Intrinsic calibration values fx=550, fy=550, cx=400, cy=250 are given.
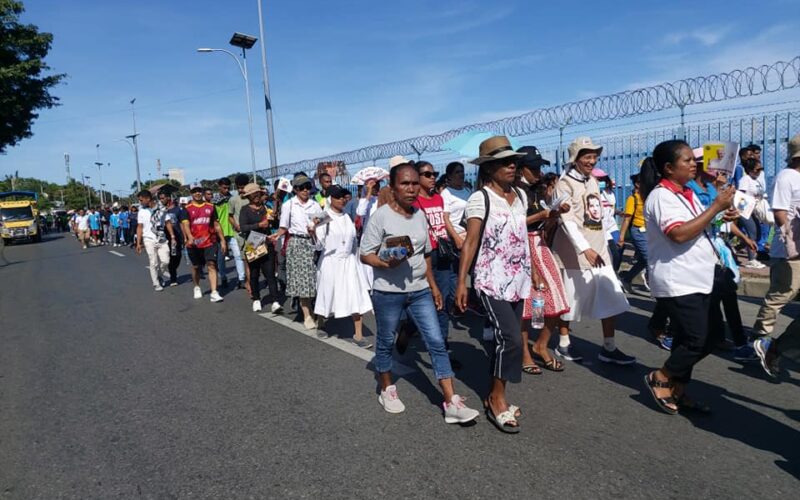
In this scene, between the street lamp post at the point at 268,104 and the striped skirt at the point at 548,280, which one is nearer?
the striped skirt at the point at 548,280

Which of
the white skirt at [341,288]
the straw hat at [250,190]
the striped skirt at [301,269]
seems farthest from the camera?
the straw hat at [250,190]

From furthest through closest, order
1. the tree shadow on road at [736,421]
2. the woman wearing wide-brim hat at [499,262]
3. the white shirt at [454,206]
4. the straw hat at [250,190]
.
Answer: the straw hat at [250,190], the white shirt at [454,206], the woman wearing wide-brim hat at [499,262], the tree shadow on road at [736,421]

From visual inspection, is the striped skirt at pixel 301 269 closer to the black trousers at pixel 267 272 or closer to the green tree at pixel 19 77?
the black trousers at pixel 267 272

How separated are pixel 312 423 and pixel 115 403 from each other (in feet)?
5.68

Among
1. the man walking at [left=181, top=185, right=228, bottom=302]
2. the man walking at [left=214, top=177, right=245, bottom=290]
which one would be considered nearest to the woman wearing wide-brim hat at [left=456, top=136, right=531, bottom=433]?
the man walking at [left=181, top=185, right=228, bottom=302]

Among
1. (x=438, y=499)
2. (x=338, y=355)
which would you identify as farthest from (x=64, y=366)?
(x=438, y=499)

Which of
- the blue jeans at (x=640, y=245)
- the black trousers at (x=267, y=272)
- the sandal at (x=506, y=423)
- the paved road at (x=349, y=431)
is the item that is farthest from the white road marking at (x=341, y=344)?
the blue jeans at (x=640, y=245)

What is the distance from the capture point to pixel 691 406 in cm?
356

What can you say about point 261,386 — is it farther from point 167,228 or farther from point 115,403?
point 167,228

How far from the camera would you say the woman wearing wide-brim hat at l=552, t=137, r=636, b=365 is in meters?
4.41

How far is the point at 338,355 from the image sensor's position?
5285 mm

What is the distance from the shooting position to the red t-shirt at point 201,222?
8.54 m

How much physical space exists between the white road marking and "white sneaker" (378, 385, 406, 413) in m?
0.73

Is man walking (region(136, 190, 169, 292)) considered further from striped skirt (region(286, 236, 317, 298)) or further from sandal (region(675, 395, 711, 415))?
sandal (region(675, 395, 711, 415))
